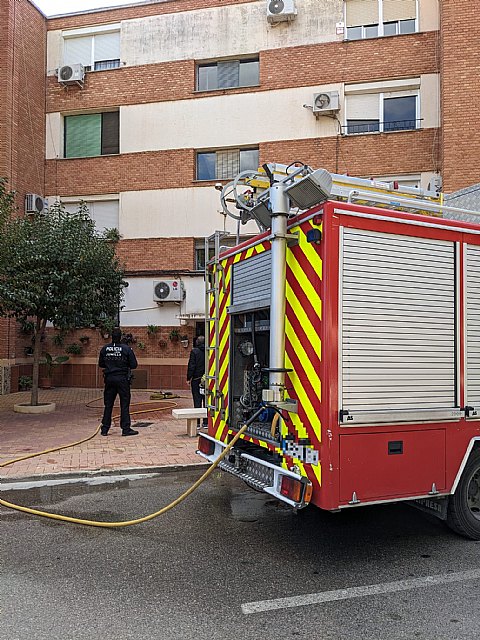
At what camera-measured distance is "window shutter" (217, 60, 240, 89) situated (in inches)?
703

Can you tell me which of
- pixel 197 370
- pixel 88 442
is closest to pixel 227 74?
pixel 197 370

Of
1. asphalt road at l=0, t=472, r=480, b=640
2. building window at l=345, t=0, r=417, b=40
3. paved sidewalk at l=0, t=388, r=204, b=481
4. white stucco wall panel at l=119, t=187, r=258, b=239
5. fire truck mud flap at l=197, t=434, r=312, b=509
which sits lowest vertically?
asphalt road at l=0, t=472, r=480, b=640

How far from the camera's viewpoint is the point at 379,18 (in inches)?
662

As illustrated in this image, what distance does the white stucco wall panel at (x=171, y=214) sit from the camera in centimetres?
1752

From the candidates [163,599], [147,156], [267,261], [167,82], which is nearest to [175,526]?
[163,599]

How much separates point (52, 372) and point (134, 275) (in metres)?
4.05

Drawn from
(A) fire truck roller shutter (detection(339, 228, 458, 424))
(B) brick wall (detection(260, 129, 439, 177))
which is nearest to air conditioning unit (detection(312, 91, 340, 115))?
(B) brick wall (detection(260, 129, 439, 177))

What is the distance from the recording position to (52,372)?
18.1 metres

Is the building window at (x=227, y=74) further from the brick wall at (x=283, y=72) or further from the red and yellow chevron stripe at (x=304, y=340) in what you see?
the red and yellow chevron stripe at (x=304, y=340)

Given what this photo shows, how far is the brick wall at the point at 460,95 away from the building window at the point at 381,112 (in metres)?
1.26

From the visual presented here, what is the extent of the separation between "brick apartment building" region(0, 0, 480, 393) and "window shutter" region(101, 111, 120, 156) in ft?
0.23

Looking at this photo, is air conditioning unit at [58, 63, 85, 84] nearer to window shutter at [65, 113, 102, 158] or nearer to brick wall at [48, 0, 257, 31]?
window shutter at [65, 113, 102, 158]

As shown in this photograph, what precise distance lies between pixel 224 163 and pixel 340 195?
13368mm

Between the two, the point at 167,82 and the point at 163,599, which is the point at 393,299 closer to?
the point at 163,599
